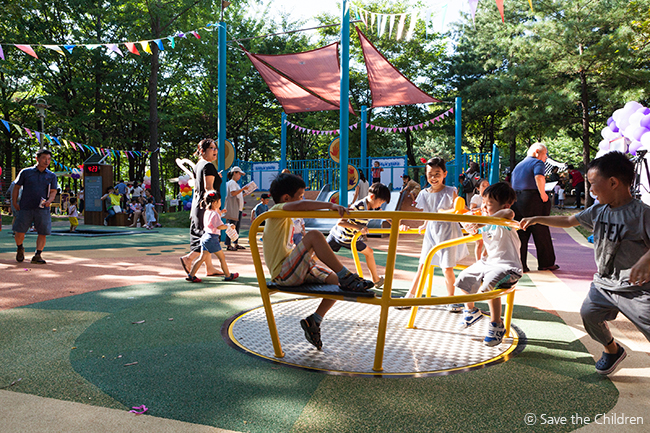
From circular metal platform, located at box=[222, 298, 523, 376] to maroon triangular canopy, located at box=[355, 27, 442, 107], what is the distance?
32.8ft

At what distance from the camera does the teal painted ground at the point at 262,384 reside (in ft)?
6.86

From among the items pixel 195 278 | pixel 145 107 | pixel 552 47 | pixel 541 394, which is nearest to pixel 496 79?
pixel 552 47

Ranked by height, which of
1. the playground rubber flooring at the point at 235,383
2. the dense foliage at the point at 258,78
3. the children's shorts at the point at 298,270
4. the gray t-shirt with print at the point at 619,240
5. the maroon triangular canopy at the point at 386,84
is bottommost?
the playground rubber flooring at the point at 235,383

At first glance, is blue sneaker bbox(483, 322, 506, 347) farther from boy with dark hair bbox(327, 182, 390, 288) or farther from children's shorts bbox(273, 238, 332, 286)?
boy with dark hair bbox(327, 182, 390, 288)

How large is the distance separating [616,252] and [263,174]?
1793 centimetres

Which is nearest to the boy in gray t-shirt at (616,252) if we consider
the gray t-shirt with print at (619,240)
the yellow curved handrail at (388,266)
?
the gray t-shirt with print at (619,240)

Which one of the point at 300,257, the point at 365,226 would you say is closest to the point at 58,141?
the point at 365,226

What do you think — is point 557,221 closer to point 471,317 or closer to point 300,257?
point 471,317

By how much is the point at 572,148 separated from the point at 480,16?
73.9 ft

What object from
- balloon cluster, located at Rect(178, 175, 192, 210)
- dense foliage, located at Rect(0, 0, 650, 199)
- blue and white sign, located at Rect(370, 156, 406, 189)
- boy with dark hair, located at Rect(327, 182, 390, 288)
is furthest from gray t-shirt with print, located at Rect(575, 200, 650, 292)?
balloon cluster, located at Rect(178, 175, 192, 210)

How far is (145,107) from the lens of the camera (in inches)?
1045

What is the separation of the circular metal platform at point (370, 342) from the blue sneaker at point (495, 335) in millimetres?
40

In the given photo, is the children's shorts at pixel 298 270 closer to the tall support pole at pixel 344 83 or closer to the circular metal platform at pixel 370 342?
the circular metal platform at pixel 370 342

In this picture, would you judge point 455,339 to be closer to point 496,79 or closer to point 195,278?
point 195,278
